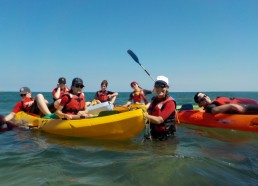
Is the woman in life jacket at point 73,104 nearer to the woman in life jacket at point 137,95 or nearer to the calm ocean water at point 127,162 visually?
the calm ocean water at point 127,162

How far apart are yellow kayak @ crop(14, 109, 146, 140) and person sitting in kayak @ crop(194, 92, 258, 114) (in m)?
2.59

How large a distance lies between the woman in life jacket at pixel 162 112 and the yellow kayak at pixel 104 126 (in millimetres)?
221

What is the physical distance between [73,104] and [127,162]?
2469 mm

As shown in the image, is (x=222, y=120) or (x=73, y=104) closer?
(x=73, y=104)

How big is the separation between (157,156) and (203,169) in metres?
0.82

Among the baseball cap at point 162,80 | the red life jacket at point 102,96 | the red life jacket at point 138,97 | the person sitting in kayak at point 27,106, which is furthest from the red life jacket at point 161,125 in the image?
the red life jacket at point 102,96

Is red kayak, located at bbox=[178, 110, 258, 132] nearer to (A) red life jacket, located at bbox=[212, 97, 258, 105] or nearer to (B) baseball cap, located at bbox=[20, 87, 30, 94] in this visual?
(A) red life jacket, located at bbox=[212, 97, 258, 105]

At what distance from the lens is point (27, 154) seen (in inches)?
198

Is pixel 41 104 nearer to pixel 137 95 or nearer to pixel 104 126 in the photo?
pixel 104 126

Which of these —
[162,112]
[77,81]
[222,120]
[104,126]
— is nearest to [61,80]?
[77,81]

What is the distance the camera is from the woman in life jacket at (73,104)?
6.18m

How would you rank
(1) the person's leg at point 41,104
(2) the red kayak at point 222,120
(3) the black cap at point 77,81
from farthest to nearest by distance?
(1) the person's leg at point 41,104, (2) the red kayak at point 222,120, (3) the black cap at point 77,81

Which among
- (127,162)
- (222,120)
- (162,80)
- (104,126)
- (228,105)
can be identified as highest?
(162,80)

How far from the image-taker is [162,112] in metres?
5.05
